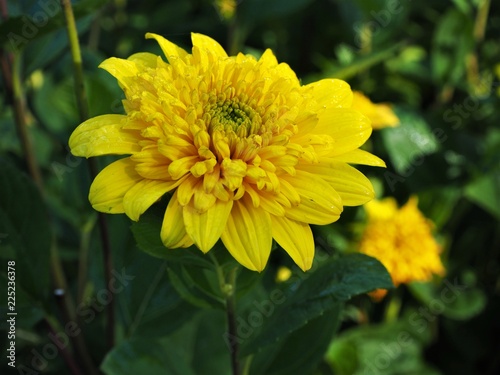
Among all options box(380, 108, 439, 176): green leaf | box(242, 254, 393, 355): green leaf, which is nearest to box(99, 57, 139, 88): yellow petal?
box(242, 254, 393, 355): green leaf

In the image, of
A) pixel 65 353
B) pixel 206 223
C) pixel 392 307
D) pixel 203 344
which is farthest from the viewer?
pixel 392 307

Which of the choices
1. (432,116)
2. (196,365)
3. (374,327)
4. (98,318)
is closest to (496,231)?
(432,116)

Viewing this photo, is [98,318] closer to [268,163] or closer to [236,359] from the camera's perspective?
[236,359]

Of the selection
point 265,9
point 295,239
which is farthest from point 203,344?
point 265,9

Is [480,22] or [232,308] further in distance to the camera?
[480,22]

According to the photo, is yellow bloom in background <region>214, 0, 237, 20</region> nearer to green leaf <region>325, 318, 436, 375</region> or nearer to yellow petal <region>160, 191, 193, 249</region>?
green leaf <region>325, 318, 436, 375</region>

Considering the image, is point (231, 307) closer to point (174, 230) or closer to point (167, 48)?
point (174, 230)
